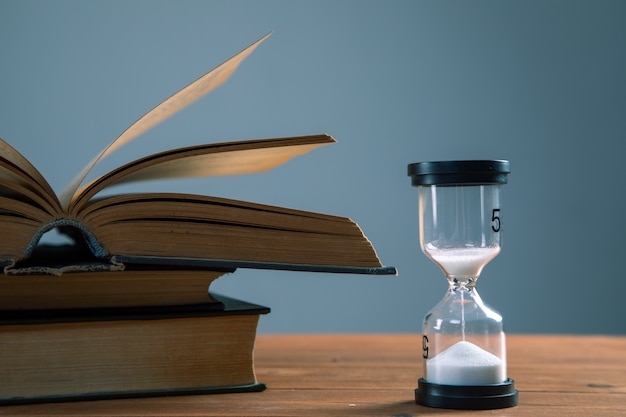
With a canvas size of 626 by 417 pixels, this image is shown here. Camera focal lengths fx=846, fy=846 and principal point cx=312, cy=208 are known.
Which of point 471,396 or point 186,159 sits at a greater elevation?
point 186,159

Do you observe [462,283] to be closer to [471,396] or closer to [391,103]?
[471,396]

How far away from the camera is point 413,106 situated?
3.22m

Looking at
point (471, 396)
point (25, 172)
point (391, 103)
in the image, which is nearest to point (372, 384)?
point (471, 396)

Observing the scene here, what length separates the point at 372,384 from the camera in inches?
40.9

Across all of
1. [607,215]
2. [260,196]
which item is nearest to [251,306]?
[260,196]

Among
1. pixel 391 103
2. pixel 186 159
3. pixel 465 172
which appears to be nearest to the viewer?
pixel 465 172

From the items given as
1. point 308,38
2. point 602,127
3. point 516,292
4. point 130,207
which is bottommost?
point 516,292

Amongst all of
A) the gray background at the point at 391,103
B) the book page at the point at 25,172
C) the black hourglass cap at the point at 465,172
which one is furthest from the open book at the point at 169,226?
the gray background at the point at 391,103

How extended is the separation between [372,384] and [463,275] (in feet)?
0.68

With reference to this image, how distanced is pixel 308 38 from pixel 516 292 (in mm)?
1248

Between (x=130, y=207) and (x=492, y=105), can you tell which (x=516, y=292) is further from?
(x=130, y=207)

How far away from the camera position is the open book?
34.5 inches

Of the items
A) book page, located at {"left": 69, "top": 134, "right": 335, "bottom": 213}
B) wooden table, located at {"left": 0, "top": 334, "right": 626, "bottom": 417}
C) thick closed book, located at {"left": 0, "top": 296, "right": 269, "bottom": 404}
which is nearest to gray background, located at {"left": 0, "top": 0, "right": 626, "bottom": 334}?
wooden table, located at {"left": 0, "top": 334, "right": 626, "bottom": 417}

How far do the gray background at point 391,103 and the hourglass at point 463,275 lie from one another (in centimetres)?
222
